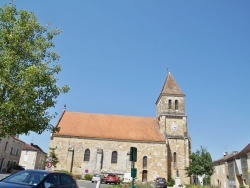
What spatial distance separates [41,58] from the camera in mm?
13539

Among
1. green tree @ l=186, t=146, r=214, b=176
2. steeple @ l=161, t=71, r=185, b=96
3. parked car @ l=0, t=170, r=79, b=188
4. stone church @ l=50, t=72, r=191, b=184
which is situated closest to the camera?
parked car @ l=0, t=170, r=79, b=188

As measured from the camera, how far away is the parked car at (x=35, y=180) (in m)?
6.23

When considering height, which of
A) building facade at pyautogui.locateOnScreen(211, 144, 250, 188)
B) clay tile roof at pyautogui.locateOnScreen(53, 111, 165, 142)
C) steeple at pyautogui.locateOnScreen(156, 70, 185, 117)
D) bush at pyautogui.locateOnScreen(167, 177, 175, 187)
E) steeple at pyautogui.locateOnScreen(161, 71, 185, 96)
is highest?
steeple at pyautogui.locateOnScreen(161, 71, 185, 96)

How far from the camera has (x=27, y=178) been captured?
670 cm

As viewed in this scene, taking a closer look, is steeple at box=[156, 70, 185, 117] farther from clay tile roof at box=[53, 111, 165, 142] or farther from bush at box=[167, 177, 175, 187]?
Answer: bush at box=[167, 177, 175, 187]

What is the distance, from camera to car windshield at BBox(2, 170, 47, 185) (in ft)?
21.3

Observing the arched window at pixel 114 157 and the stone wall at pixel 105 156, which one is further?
the arched window at pixel 114 157

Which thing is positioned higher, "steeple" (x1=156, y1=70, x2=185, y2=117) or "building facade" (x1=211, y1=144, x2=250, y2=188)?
"steeple" (x1=156, y1=70, x2=185, y2=117)

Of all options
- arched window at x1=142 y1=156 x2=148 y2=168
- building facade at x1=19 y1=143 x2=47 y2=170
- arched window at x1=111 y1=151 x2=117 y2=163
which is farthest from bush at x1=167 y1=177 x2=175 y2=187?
building facade at x1=19 y1=143 x2=47 y2=170

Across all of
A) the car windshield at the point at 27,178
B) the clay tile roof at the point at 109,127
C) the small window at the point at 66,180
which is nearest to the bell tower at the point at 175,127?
the clay tile roof at the point at 109,127

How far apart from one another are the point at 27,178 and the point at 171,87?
37369 mm

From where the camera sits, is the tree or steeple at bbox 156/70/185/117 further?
steeple at bbox 156/70/185/117

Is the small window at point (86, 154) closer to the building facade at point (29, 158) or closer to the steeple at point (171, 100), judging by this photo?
the steeple at point (171, 100)

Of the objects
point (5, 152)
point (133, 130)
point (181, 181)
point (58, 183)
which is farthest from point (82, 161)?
point (58, 183)
